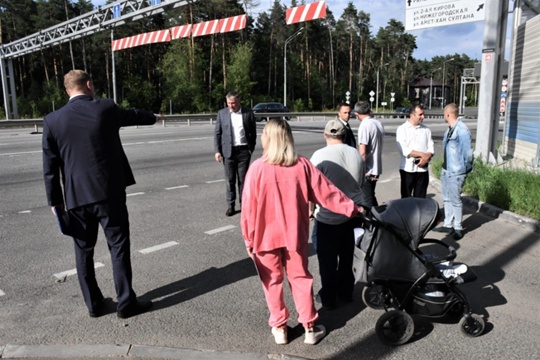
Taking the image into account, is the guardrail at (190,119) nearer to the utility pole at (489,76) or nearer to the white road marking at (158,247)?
the white road marking at (158,247)

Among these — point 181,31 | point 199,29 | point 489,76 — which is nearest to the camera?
point 489,76

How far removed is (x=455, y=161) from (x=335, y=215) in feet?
9.64

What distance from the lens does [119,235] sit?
3.73 m

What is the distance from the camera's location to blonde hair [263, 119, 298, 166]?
312 cm

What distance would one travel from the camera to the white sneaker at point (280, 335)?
11.1ft

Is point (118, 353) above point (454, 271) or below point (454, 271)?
below

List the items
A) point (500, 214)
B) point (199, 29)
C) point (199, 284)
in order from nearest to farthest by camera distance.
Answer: point (199, 284) → point (500, 214) → point (199, 29)

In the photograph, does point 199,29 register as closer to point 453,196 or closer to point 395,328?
point 453,196

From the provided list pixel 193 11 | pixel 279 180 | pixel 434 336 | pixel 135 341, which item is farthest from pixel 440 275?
pixel 193 11

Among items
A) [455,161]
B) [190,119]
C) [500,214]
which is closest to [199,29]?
[190,119]

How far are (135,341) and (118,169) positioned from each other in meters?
1.37

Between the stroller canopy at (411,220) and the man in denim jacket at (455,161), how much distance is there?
263cm

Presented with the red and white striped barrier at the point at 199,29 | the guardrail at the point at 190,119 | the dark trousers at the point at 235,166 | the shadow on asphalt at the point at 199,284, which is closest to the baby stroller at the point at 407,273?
the shadow on asphalt at the point at 199,284

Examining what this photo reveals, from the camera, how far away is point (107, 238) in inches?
148
